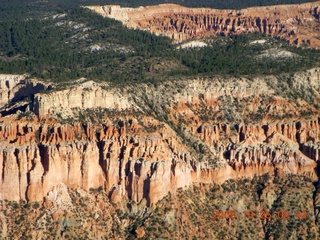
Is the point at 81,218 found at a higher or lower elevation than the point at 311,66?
lower

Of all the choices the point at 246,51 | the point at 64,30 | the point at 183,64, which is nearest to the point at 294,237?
the point at 183,64

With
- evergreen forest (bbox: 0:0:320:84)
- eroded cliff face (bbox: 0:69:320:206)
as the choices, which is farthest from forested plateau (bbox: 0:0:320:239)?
evergreen forest (bbox: 0:0:320:84)

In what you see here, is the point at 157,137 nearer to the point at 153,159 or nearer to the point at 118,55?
the point at 153,159

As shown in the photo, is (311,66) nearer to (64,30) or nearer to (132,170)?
A: (132,170)

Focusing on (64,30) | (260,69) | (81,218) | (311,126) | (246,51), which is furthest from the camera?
(64,30)
